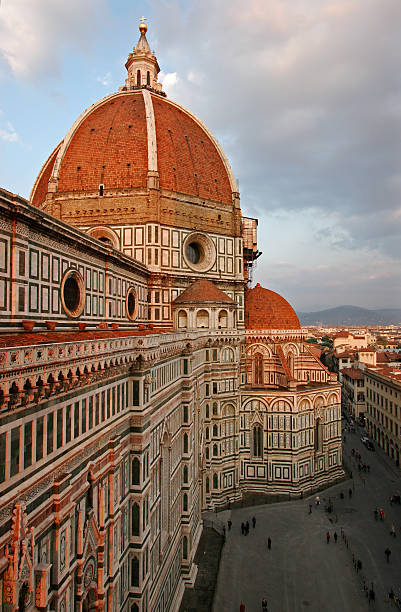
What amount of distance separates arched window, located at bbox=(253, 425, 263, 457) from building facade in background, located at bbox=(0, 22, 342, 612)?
0.15 metres

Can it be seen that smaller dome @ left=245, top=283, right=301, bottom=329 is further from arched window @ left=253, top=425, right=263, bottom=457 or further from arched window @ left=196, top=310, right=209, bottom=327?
arched window @ left=253, top=425, right=263, bottom=457

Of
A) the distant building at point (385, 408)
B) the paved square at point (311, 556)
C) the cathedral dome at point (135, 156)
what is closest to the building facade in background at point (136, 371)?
the cathedral dome at point (135, 156)

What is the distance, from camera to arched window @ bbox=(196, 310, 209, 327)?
92.9 ft

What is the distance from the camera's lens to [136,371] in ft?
44.9

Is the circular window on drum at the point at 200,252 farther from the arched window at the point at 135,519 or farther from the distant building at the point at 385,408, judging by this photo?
the distant building at the point at 385,408

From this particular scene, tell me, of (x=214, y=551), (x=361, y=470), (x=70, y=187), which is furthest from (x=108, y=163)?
(x=361, y=470)

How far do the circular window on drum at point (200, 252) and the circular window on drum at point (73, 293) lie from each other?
13922 millimetres

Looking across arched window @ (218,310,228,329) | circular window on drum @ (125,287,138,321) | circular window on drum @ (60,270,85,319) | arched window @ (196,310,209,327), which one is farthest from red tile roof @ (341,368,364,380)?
circular window on drum @ (60,270,85,319)

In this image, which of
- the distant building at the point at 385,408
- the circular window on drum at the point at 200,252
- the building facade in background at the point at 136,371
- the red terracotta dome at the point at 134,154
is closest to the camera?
the building facade in background at the point at 136,371

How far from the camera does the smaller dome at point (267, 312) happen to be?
33.9 m

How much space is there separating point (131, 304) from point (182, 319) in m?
4.96

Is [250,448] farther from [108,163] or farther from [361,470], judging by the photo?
[108,163]

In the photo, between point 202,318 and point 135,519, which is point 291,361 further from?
point 135,519

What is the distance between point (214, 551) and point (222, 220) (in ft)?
71.3
